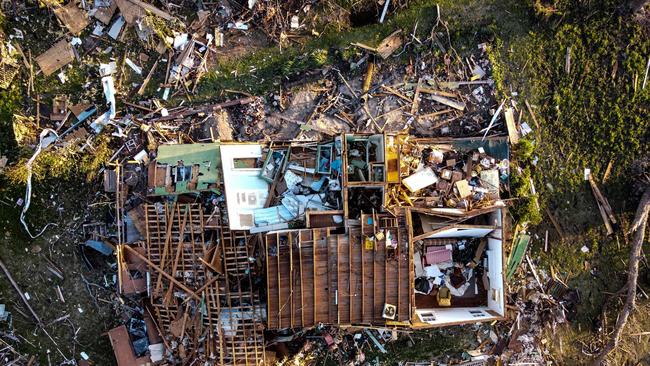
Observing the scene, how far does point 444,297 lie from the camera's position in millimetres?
13891

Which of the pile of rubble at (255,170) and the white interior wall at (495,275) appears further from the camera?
the white interior wall at (495,275)

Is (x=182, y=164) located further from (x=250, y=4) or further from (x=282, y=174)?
(x=250, y=4)

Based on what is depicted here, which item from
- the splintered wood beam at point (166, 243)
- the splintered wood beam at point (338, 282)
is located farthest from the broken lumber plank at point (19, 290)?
the splintered wood beam at point (338, 282)

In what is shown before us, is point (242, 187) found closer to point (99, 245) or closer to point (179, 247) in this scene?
point (179, 247)

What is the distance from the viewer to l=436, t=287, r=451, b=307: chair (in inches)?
547

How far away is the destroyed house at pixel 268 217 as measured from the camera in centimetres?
1298

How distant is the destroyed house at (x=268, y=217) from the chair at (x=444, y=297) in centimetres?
3

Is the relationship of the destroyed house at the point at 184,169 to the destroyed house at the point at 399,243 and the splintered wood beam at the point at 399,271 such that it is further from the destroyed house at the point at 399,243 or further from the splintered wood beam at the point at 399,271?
the splintered wood beam at the point at 399,271

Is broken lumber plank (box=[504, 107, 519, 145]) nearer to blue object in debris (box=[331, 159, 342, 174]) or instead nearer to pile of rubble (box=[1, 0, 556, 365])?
pile of rubble (box=[1, 0, 556, 365])

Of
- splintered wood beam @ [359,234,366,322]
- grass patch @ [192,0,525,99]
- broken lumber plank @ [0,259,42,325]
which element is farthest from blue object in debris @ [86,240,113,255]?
splintered wood beam @ [359,234,366,322]

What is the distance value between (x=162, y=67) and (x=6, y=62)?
450cm

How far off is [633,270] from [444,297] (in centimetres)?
590

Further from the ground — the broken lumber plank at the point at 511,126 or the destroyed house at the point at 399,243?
the broken lumber plank at the point at 511,126

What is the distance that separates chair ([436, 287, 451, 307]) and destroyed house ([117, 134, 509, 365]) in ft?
0.10
